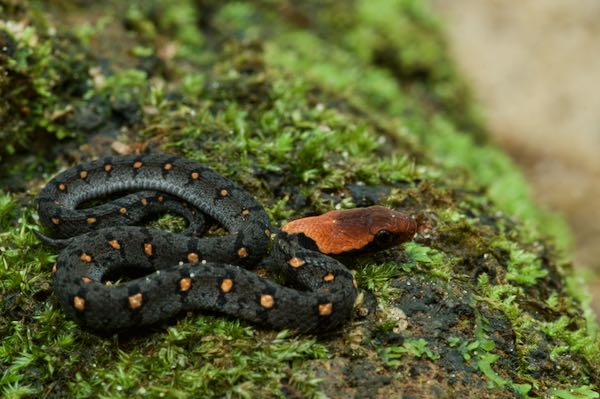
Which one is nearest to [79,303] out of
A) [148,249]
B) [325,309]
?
[148,249]

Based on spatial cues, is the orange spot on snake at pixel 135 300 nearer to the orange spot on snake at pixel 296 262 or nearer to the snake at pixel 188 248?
the snake at pixel 188 248

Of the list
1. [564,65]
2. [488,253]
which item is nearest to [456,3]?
[564,65]

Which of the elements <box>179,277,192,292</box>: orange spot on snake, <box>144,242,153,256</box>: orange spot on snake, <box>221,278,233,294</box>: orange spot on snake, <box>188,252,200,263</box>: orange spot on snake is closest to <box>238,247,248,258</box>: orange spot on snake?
<box>188,252,200,263</box>: orange spot on snake

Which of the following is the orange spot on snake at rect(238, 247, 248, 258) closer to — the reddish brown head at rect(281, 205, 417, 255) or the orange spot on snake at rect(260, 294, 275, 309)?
the reddish brown head at rect(281, 205, 417, 255)

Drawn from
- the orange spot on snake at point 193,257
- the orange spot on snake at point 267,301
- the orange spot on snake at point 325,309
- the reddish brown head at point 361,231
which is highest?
the reddish brown head at point 361,231

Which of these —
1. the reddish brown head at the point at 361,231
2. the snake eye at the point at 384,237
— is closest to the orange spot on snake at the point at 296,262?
the reddish brown head at the point at 361,231
